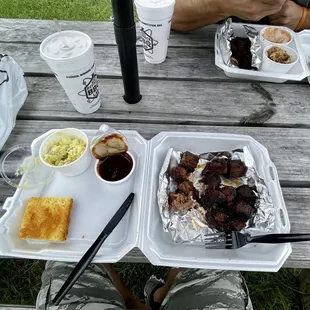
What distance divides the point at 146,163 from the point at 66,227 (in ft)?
0.96

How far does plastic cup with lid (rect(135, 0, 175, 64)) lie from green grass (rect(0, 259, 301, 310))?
990 mm

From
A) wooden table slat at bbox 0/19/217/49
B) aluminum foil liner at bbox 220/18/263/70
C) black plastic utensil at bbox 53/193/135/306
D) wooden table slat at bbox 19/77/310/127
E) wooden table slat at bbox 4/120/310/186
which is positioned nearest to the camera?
black plastic utensil at bbox 53/193/135/306

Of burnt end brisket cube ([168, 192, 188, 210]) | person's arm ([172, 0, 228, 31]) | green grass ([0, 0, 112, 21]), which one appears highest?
person's arm ([172, 0, 228, 31])

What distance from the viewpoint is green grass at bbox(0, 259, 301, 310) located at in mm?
1374

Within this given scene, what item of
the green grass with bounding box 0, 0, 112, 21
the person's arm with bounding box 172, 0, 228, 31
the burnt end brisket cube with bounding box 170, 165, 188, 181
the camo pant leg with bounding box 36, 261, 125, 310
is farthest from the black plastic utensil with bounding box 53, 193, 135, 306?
the green grass with bounding box 0, 0, 112, 21

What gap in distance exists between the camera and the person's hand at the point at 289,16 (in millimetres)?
1364

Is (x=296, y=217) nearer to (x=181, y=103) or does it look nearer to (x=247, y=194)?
(x=247, y=194)

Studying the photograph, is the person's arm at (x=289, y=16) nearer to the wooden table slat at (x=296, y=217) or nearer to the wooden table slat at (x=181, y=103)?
the wooden table slat at (x=181, y=103)

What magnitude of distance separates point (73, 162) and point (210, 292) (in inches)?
24.9

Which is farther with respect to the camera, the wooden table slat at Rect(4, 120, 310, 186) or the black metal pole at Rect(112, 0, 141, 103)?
the wooden table slat at Rect(4, 120, 310, 186)

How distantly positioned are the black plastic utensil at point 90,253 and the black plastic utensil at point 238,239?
0.23 metres

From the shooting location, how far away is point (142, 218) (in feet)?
2.68

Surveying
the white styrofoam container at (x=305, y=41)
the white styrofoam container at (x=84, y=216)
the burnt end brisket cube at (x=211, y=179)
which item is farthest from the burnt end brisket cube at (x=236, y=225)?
the white styrofoam container at (x=305, y=41)

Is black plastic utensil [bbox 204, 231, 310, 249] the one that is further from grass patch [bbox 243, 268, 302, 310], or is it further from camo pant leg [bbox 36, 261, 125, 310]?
grass patch [bbox 243, 268, 302, 310]
